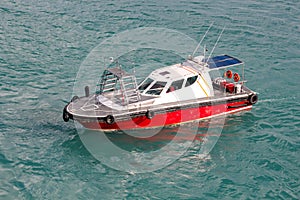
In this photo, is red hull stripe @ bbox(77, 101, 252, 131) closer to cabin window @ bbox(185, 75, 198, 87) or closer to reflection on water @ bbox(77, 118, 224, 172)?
reflection on water @ bbox(77, 118, 224, 172)

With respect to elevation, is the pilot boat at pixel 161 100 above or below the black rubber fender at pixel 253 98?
above

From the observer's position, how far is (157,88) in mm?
22656

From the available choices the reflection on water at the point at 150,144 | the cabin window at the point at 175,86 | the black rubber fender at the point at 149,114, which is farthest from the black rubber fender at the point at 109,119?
the cabin window at the point at 175,86

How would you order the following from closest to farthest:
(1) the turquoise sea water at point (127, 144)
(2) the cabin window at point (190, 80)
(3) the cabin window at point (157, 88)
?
(1) the turquoise sea water at point (127, 144) → (3) the cabin window at point (157, 88) → (2) the cabin window at point (190, 80)

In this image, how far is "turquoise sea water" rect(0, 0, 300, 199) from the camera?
18297mm

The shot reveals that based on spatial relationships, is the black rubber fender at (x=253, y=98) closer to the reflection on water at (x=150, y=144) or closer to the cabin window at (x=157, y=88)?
the reflection on water at (x=150, y=144)

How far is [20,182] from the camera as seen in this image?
18.2m

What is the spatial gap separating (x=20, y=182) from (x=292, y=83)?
1853 centimetres

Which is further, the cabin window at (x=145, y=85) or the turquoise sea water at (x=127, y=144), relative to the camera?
the cabin window at (x=145, y=85)

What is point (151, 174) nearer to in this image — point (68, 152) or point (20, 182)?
point (68, 152)

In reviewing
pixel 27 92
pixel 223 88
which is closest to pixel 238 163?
pixel 223 88

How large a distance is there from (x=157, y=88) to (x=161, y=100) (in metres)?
0.73

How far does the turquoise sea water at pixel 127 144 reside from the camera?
18.3 meters

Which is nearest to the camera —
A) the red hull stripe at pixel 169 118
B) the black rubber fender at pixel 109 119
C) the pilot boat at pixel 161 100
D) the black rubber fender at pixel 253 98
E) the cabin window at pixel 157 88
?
the black rubber fender at pixel 109 119
